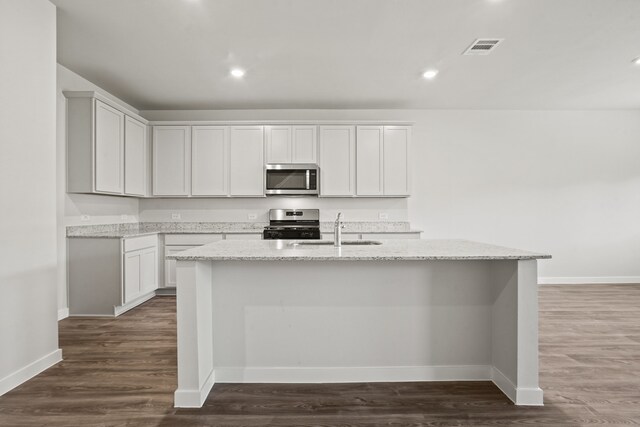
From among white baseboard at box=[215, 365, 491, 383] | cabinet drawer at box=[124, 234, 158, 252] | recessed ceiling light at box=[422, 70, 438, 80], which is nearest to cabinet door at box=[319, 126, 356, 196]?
recessed ceiling light at box=[422, 70, 438, 80]

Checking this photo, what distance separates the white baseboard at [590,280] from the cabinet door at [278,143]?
437 centimetres

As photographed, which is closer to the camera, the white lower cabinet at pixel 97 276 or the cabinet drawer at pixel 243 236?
the white lower cabinet at pixel 97 276

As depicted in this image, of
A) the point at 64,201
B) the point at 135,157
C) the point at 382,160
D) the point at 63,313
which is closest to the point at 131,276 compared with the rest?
the point at 63,313

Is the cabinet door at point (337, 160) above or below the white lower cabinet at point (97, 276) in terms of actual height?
Result: above

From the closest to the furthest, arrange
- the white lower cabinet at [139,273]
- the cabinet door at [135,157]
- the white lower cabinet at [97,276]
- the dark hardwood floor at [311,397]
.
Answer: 1. the dark hardwood floor at [311,397]
2. the white lower cabinet at [97,276]
3. the white lower cabinet at [139,273]
4. the cabinet door at [135,157]

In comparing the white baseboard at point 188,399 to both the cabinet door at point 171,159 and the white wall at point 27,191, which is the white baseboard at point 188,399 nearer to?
the white wall at point 27,191

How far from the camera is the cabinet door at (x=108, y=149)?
4.11 meters

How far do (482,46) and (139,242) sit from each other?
429 centimetres

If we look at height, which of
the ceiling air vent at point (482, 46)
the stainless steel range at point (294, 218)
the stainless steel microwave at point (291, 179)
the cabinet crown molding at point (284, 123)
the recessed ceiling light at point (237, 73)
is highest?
the recessed ceiling light at point (237, 73)

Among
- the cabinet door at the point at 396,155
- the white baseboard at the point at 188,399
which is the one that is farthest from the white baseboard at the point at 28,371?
the cabinet door at the point at 396,155

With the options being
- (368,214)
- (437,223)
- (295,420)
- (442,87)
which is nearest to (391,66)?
(442,87)

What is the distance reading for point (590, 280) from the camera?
5.83 meters

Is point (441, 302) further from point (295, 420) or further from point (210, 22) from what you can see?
point (210, 22)

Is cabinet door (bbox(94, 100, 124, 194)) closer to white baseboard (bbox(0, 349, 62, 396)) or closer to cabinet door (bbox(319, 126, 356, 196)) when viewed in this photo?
white baseboard (bbox(0, 349, 62, 396))
